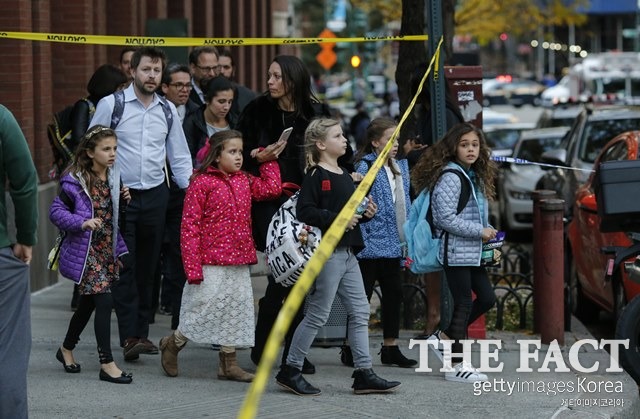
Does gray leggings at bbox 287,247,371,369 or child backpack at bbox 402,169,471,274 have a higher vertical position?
child backpack at bbox 402,169,471,274

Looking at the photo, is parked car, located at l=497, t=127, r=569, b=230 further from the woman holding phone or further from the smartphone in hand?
the smartphone in hand

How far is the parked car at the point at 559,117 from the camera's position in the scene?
22.6 metres

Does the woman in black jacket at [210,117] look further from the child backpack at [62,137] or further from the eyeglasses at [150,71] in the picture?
the child backpack at [62,137]

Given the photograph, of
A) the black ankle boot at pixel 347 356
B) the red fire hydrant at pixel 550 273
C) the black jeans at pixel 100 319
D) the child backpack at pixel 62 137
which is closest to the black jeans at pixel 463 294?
the black ankle boot at pixel 347 356

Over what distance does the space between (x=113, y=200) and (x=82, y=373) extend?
3.75ft

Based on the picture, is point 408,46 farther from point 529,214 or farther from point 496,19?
point 496,19

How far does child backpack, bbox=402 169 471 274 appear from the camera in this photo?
8422mm

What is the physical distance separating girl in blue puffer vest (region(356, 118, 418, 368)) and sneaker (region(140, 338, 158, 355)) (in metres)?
1.50

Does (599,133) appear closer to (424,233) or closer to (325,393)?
(424,233)

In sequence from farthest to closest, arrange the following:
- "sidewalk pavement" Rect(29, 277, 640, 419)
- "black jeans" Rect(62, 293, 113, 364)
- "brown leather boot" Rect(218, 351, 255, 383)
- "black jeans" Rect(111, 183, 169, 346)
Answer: "black jeans" Rect(111, 183, 169, 346) < "brown leather boot" Rect(218, 351, 255, 383) < "black jeans" Rect(62, 293, 113, 364) < "sidewalk pavement" Rect(29, 277, 640, 419)

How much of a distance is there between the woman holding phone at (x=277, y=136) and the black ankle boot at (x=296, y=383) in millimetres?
544

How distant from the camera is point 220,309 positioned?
26.5 feet

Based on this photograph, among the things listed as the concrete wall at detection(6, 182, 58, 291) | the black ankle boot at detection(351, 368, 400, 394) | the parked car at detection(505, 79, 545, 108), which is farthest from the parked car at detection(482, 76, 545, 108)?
the black ankle boot at detection(351, 368, 400, 394)

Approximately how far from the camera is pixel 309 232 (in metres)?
7.80
